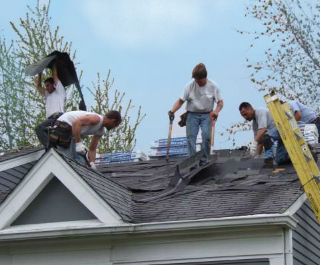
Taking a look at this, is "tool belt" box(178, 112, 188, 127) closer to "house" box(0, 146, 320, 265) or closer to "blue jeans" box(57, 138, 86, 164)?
"blue jeans" box(57, 138, 86, 164)

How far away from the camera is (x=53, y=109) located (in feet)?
48.6

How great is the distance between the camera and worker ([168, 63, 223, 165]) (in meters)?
14.8

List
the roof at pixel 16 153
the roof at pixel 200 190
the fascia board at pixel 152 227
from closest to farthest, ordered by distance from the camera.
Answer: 1. the fascia board at pixel 152 227
2. the roof at pixel 200 190
3. the roof at pixel 16 153

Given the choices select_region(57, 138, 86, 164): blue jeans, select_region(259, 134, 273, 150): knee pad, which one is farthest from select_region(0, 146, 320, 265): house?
select_region(57, 138, 86, 164): blue jeans

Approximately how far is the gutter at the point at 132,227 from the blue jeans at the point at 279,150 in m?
2.70

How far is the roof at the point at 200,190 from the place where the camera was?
→ 11406 mm

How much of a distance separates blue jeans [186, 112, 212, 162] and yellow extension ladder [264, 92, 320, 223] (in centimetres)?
308

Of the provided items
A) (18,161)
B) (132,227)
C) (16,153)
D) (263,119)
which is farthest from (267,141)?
(16,153)

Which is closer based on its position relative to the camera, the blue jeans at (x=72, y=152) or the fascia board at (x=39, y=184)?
the fascia board at (x=39, y=184)

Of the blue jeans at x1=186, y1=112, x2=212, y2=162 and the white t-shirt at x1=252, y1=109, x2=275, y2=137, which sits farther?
the blue jeans at x1=186, y1=112, x2=212, y2=162

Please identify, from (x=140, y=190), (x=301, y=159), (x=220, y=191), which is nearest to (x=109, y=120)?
(x=140, y=190)

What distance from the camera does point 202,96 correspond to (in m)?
14.8

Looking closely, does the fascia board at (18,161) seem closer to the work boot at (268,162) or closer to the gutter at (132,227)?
the gutter at (132,227)

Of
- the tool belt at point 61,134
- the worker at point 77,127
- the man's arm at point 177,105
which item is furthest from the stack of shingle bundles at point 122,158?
the tool belt at point 61,134
